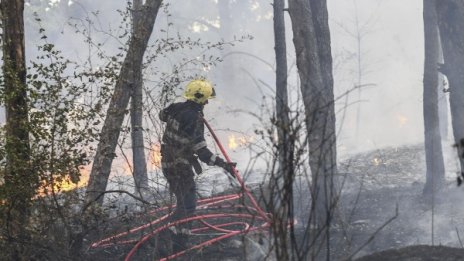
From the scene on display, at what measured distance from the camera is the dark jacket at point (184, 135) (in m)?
6.87

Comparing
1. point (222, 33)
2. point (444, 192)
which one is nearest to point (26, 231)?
point (444, 192)

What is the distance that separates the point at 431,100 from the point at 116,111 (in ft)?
19.7

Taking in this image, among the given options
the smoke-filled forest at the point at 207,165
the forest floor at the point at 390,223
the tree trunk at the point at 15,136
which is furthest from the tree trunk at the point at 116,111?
the tree trunk at the point at 15,136

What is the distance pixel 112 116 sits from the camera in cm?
717

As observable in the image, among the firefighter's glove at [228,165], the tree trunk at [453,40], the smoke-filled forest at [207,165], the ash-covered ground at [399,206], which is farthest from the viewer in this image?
the tree trunk at [453,40]

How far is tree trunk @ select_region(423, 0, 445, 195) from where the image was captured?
10445 mm

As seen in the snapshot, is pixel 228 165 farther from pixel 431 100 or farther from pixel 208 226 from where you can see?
pixel 431 100

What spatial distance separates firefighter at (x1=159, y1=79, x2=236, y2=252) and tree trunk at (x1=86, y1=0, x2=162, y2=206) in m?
0.61

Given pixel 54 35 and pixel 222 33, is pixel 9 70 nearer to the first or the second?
pixel 222 33

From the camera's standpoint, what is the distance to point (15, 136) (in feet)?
17.5

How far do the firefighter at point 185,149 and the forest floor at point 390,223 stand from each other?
1.80ft

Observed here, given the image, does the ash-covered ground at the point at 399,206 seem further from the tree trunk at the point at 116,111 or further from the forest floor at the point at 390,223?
the tree trunk at the point at 116,111

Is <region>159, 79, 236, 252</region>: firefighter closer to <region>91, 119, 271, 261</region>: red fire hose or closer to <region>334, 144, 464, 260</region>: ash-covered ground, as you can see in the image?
<region>91, 119, 271, 261</region>: red fire hose

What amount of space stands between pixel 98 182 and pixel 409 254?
3925 millimetres
